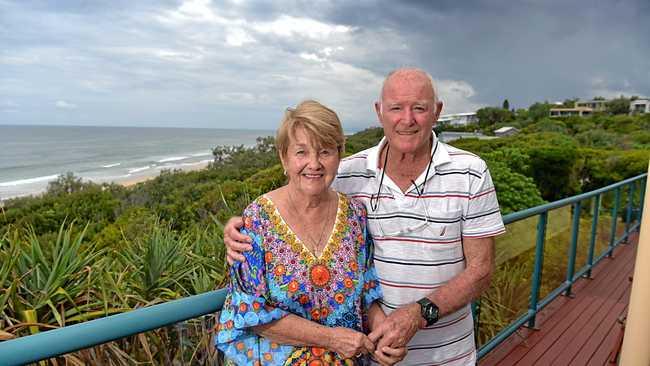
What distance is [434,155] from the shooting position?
1587 mm

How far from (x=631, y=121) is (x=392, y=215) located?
40.0 metres

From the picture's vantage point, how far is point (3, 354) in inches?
37.0

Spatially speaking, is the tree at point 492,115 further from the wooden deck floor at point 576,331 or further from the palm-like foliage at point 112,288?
the palm-like foliage at point 112,288

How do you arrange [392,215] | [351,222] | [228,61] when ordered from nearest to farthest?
[351,222]
[392,215]
[228,61]

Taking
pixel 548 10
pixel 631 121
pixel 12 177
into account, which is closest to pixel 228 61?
pixel 12 177

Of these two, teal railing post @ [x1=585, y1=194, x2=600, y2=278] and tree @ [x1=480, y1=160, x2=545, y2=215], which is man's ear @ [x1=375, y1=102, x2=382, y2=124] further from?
tree @ [x1=480, y1=160, x2=545, y2=215]

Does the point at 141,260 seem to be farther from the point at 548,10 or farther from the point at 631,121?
the point at 631,121

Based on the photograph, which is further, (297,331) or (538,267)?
(538,267)

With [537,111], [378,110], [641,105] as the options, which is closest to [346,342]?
[378,110]

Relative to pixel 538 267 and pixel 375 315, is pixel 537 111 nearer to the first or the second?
pixel 538 267

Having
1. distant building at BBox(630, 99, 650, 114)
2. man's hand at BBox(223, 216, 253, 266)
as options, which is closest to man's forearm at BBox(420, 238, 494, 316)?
man's hand at BBox(223, 216, 253, 266)

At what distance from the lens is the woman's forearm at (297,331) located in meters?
1.27

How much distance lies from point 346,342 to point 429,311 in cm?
32

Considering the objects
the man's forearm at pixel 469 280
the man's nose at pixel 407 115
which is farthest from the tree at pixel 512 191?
the man's nose at pixel 407 115
